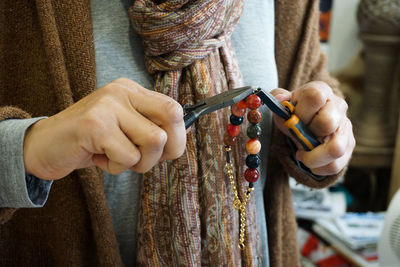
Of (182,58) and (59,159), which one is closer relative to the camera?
(59,159)

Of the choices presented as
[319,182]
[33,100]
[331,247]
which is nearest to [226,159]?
[319,182]

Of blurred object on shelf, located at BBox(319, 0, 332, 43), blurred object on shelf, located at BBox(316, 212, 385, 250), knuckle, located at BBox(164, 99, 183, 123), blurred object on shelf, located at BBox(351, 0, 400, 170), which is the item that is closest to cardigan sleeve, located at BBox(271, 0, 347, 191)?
knuckle, located at BBox(164, 99, 183, 123)

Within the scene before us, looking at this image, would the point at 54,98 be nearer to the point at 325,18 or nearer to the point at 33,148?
the point at 33,148

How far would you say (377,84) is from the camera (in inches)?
66.6

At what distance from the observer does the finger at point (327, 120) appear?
0.56 m

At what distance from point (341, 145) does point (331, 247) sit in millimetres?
1023

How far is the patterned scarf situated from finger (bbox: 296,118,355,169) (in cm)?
12

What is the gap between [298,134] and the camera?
59cm

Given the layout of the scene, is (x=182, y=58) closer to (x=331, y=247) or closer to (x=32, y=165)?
(x=32, y=165)

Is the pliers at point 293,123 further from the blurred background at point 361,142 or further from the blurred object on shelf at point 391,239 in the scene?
the blurred background at point 361,142

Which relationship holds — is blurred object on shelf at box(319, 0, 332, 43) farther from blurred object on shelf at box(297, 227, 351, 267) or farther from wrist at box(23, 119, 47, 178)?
wrist at box(23, 119, 47, 178)

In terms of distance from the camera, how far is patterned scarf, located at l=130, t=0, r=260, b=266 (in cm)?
61

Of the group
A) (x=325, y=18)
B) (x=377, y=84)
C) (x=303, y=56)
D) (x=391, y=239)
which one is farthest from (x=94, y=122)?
(x=325, y=18)

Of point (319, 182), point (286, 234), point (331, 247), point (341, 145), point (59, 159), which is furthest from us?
point (331, 247)
